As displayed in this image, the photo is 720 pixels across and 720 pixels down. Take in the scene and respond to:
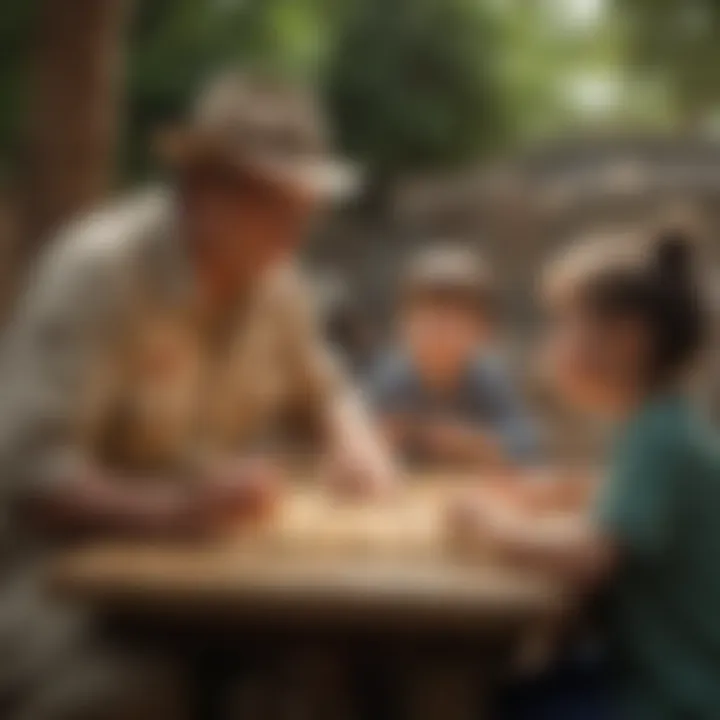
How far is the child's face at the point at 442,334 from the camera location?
4.43ft

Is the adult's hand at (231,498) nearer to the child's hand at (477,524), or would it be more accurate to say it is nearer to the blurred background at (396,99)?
the child's hand at (477,524)

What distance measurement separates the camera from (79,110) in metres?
1.33

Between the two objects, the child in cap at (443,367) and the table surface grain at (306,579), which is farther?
the child in cap at (443,367)

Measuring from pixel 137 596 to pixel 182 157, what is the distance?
1.01 ft

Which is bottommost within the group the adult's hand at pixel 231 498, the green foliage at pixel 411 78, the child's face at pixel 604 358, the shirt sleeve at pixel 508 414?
the child's face at pixel 604 358

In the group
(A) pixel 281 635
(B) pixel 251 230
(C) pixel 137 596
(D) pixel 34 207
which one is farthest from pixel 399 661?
(D) pixel 34 207

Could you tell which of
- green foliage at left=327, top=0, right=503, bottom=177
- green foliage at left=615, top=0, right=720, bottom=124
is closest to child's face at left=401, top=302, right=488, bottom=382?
green foliage at left=327, top=0, right=503, bottom=177

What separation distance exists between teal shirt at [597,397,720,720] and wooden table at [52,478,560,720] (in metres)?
0.06

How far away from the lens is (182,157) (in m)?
1.11

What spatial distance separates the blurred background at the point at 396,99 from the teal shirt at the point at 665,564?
304 mm

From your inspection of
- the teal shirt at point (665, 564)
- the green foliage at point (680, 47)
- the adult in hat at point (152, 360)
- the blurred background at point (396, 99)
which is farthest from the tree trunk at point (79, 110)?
the teal shirt at point (665, 564)

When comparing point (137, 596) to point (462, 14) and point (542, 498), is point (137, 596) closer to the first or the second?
point (542, 498)

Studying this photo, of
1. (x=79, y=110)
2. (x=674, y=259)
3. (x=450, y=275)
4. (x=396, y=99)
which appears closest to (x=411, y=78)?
(x=396, y=99)

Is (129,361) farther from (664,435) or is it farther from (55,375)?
(664,435)
